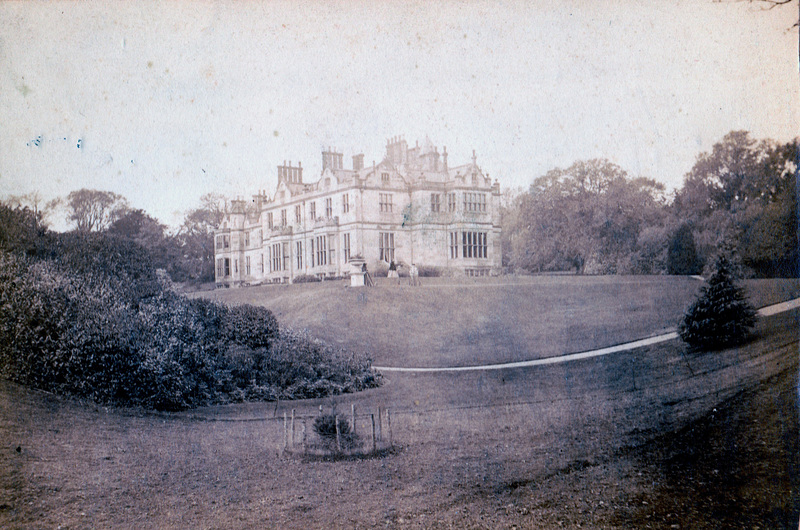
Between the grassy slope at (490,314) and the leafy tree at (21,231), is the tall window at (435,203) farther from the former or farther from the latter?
the leafy tree at (21,231)

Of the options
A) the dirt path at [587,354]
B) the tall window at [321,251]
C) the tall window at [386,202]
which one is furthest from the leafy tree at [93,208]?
the dirt path at [587,354]

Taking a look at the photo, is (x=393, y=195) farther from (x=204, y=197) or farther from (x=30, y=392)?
(x=30, y=392)

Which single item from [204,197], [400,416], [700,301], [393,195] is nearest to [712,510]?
[700,301]

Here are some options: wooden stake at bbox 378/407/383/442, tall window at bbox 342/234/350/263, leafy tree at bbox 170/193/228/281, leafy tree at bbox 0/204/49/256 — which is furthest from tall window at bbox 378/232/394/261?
leafy tree at bbox 0/204/49/256

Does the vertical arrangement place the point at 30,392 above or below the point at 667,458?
above

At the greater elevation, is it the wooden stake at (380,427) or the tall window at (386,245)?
the tall window at (386,245)
